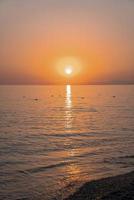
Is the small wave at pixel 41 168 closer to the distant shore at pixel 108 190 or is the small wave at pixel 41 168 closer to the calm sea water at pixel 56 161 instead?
the calm sea water at pixel 56 161

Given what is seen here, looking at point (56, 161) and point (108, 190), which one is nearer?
point (108, 190)

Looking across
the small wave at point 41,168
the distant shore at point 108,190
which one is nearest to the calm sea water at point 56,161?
the small wave at point 41,168

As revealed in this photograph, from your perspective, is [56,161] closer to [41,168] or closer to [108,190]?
[41,168]

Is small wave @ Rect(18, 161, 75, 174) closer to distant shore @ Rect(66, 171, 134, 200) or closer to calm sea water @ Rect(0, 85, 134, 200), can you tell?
calm sea water @ Rect(0, 85, 134, 200)

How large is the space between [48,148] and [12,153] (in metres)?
3.80

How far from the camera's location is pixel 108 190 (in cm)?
1423

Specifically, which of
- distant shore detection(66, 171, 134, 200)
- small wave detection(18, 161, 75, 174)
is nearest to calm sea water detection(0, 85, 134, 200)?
small wave detection(18, 161, 75, 174)

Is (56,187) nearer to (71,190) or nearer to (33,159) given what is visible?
(71,190)

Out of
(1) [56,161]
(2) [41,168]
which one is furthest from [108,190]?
(1) [56,161]

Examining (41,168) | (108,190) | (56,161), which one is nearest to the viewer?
(108,190)

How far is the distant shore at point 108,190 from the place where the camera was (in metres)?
13.1

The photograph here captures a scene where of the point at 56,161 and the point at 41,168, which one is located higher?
the point at 56,161

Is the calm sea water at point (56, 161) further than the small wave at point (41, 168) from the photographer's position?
No

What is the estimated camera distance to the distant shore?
43.0ft
